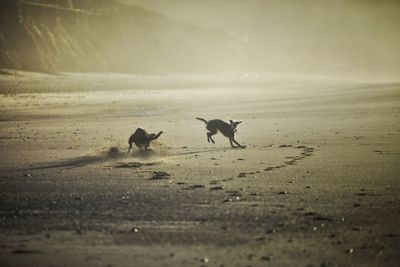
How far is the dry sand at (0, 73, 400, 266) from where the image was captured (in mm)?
6441

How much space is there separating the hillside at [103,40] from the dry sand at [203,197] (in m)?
47.2

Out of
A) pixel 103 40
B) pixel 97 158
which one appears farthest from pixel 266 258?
pixel 103 40

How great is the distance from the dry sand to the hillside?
47.2 metres

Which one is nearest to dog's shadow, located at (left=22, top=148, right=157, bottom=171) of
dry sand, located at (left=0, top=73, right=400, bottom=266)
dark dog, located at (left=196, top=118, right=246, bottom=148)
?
dry sand, located at (left=0, top=73, right=400, bottom=266)

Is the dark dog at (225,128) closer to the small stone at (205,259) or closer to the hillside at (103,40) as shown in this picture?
the small stone at (205,259)

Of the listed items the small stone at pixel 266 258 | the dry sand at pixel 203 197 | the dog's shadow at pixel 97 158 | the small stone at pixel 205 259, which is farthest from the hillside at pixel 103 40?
the small stone at pixel 266 258

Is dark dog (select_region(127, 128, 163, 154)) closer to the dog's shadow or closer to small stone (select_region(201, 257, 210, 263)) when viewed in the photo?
the dog's shadow

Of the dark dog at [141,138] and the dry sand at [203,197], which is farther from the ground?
the dark dog at [141,138]

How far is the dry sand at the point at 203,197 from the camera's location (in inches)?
254

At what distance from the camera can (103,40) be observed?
286 feet

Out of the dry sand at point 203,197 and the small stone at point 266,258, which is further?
the dry sand at point 203,197

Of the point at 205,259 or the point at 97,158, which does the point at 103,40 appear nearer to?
the point at 97,158

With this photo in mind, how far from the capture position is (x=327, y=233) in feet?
23.0

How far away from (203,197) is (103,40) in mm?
81028
